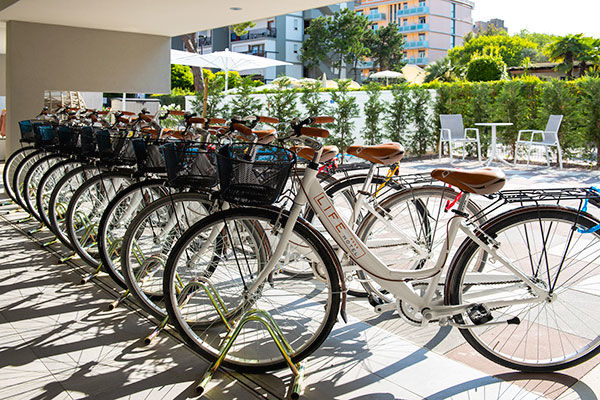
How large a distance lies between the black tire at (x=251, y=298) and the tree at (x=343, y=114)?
8092 millimetres

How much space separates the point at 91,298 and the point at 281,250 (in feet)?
5.29

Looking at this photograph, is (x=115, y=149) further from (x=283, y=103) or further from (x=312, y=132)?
(x=283, y=103)

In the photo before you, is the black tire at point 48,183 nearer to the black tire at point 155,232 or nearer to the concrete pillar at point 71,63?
the black tire at point 155,232

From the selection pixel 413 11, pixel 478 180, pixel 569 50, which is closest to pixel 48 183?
pixel 478 180

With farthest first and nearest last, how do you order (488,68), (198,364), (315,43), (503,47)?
1. (503,47)
2. (315,43)
3. (488,68)
4. (198,364)

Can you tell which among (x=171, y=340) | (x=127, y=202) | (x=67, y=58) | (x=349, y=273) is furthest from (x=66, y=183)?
(x=67, y=58)

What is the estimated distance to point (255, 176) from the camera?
2.23m

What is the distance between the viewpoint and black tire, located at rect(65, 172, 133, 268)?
358 cm

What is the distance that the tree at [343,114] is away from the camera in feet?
35.9

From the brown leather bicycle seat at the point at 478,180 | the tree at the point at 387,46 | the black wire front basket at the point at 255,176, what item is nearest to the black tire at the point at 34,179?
the black wire front basket at the point at 255,176

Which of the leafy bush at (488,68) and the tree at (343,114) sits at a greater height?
the leafy bush at (488,68)

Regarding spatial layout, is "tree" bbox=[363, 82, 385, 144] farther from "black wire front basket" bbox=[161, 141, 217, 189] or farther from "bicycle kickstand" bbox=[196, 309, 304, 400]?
"bicycle kickstand" bbox=[196, 309, 304, 400]

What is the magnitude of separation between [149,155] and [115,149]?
0.54m

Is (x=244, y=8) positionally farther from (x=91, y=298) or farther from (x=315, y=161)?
(x=315, y=161)
